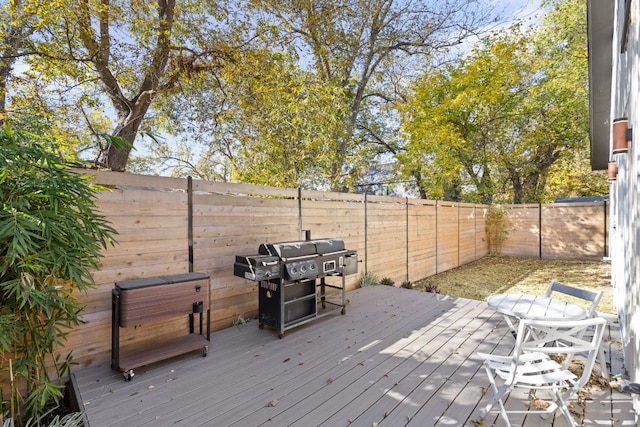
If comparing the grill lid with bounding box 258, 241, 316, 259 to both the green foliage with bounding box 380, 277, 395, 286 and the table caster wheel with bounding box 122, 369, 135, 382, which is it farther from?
the green foliage with bounding box 380, 277, 395, 286

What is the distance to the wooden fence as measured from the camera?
2881 millimetres

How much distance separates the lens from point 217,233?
12.3 ft

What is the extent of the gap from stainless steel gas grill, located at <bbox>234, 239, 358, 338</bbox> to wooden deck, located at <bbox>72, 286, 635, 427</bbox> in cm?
21

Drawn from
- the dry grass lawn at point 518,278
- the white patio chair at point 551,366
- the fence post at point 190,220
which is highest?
the fence post at point 190,220

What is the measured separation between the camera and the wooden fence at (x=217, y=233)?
9.45 feet

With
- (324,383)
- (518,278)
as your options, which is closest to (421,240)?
(518,278)

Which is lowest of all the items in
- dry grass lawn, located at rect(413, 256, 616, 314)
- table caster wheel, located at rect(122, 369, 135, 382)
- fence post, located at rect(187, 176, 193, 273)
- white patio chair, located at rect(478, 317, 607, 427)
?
dry grass lawn, located at rect(413, 256, 616, 314)

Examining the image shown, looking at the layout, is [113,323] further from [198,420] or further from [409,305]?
[409,305]

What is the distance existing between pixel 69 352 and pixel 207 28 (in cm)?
616

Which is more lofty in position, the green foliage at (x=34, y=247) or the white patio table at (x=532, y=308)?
the green foliage at (x=34, y=247)

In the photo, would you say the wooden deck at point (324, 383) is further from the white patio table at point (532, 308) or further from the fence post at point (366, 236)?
the fence post at point (366, 236)

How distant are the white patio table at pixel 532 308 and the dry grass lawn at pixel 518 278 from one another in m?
2.92

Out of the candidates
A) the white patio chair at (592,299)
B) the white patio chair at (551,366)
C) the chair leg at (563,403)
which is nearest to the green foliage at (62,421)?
the white patio chair at (551,366)

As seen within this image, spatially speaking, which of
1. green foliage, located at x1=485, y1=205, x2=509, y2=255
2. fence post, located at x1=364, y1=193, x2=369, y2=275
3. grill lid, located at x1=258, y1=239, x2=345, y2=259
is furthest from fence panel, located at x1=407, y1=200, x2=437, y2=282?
green foliage, located at x1=485, y1=205, x2=509, y2=255
